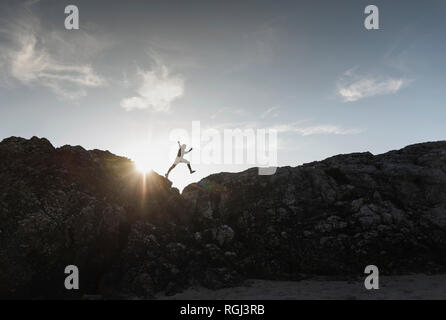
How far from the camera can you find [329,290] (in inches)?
669

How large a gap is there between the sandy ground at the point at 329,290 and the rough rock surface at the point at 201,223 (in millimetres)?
1029

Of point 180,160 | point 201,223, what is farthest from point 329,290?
point 180,160

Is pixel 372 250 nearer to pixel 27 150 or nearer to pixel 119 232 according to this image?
pixel 119 232

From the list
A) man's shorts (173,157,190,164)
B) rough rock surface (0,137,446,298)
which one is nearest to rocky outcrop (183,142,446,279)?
rough rock surface (0,137,446,298)

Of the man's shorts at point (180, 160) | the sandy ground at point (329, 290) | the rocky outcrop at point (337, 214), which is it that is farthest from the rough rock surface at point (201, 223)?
the man's shorts at point (180, 160)

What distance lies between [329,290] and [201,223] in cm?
1132

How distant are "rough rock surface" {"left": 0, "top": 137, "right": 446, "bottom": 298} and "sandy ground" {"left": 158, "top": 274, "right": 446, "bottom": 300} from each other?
103 cm

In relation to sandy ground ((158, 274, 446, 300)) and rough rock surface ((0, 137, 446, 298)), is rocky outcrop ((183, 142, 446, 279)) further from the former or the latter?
sandy ground ((158, 274, 446, 300))

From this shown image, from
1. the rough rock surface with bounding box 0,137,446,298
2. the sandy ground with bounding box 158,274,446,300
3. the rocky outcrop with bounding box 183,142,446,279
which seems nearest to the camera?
the sandy ground with bounding box 158,274,446,300

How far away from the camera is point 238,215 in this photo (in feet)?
80.7

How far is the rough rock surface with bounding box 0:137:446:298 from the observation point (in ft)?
59.9

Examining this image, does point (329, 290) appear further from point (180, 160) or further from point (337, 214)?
point (180, 160)

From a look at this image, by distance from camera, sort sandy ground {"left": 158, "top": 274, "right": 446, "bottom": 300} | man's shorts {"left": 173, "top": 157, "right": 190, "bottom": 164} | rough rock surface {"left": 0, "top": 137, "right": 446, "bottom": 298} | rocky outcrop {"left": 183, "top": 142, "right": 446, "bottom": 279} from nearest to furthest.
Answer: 1. sandy ground {"left": 158, "top": 274, "right": 446, "bottom": 300}
2. rough rock surface {"left": 0, "top": 137, "right": 446, "bottom": 298}
3. rocky outcrop {"left": 183, "top": 142, "right": 446, "bottom": 279}
4. man's shorts {"left": 173, "top": 157, "right": 190, "bottom": 164}
